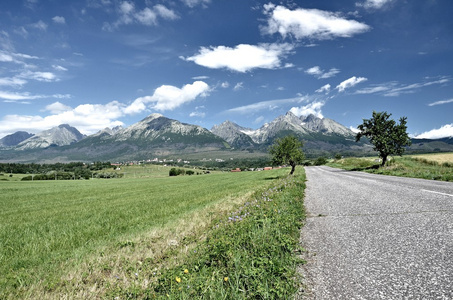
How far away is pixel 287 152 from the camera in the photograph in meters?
42.8

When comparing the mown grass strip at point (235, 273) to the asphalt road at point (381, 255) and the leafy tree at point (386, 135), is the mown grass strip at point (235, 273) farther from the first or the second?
the leafy tree at point (386, 135)

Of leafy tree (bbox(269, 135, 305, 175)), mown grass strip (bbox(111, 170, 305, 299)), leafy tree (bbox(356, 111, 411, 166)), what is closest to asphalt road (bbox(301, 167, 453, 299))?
mown grass strip (bbox(111, 170, 305, 299))

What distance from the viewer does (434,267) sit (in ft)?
14.1

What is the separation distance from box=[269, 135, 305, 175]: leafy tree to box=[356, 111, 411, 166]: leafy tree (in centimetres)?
1829

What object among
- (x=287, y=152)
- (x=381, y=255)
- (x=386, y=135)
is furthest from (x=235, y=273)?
(x=386, y=135)

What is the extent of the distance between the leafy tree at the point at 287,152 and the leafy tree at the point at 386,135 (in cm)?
1829

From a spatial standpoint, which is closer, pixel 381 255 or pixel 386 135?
pixel 381 255

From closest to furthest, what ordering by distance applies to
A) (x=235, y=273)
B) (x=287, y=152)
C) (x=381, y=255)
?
(x=235, y=273) < (x=381, y=255) < (x=287, y=152)

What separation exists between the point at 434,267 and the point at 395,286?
4.02 ft

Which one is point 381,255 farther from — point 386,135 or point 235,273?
point 386,135

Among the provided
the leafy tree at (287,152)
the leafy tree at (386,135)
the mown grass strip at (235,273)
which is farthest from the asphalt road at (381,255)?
the leafy tree at (386,135)

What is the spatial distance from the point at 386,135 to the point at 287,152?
79.6 ft

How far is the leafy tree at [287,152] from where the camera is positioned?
42.6m

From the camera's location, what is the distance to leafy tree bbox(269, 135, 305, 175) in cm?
4259
